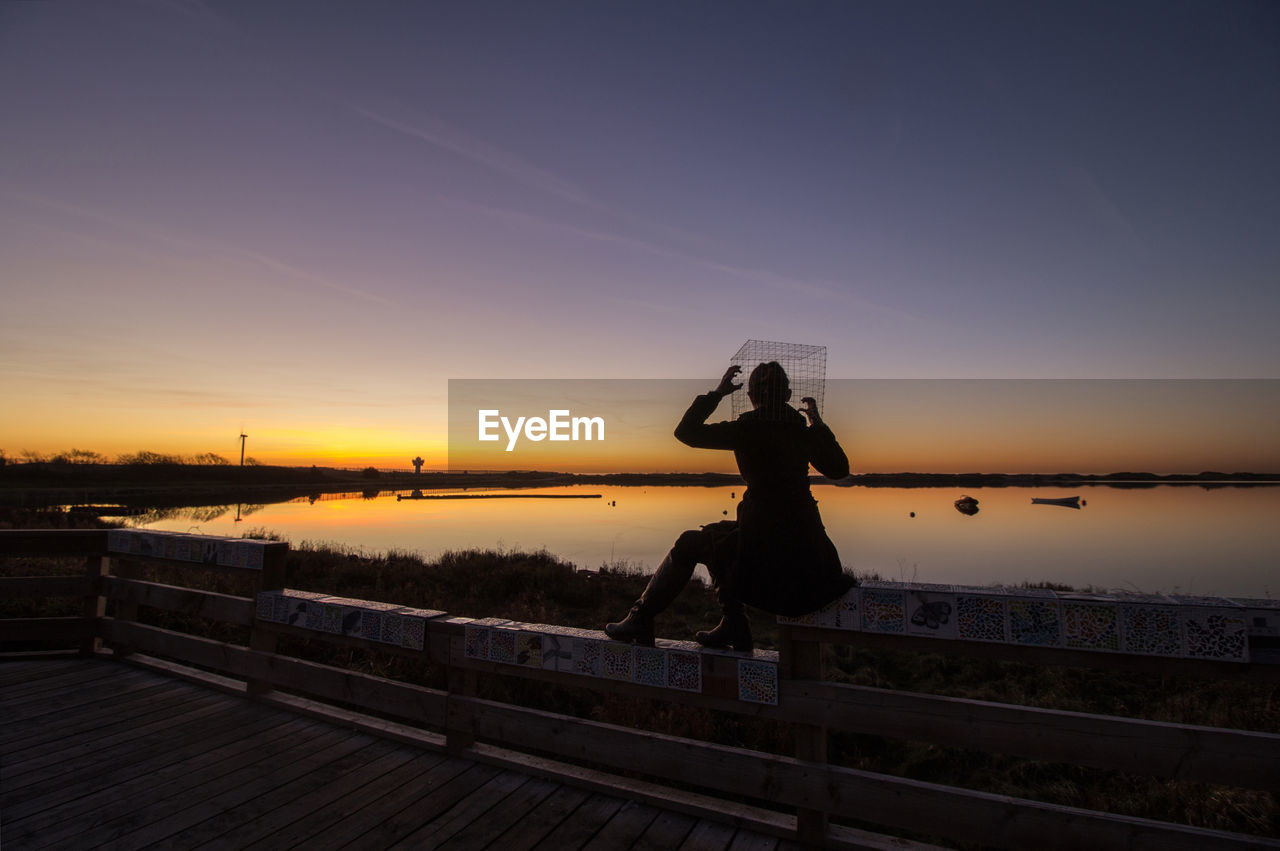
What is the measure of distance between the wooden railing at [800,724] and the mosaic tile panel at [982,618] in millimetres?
54

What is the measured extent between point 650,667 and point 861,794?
115 cm

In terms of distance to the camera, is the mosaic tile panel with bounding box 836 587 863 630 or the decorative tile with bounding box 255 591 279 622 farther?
the decorative tile with bounding box 255 591 279 622

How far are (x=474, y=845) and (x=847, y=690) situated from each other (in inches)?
75.2

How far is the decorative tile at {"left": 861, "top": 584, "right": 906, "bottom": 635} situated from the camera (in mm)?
2844

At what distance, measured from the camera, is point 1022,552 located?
26.0 m

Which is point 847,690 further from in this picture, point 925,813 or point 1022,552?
point 1022,552

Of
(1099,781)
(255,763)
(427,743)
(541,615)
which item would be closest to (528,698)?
(427,743)

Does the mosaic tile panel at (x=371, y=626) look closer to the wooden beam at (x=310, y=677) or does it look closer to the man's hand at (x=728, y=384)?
the wooden beam at (x=310, y=677)

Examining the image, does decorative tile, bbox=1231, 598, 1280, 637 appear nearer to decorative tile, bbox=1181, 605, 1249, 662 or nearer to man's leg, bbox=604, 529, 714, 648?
decorative tile, bbox=1181, 605, 1249, 662

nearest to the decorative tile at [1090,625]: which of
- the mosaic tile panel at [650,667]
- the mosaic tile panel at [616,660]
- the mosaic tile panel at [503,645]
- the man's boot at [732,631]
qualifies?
the man's boot at [732,631]

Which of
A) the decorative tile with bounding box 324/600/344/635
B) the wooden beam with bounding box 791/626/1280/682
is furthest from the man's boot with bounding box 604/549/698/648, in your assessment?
the decorative tile with bounding box 324/600/344/635

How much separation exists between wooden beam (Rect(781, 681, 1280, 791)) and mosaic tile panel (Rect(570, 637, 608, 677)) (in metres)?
1.02

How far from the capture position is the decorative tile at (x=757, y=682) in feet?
10.1

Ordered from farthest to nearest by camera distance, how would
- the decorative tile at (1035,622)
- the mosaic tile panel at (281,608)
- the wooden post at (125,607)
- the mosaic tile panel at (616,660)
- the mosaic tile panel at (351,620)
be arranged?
the wooden post at (125,607) < the mosaic tile panel at (281,608) < the mosaic tile panel at (351,620) < the mosaic tile panel at (616,660) < the decorative tile at (1035,622)
